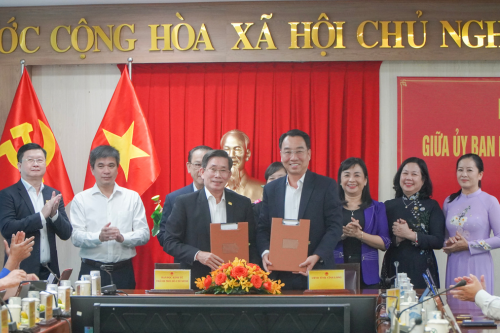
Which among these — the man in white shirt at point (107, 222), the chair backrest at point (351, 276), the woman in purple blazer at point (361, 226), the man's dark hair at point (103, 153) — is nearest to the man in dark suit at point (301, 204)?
the chair backrest at point (351, 276)

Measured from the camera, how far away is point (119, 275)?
388cm

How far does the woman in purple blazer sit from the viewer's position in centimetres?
366

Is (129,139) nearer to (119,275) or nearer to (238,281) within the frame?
(119,275)

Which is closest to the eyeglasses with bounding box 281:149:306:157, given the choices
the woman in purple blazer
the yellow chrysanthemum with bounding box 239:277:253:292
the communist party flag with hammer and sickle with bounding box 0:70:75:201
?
the woman in purple blazer

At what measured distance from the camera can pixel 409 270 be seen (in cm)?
375

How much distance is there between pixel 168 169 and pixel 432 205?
2270mm

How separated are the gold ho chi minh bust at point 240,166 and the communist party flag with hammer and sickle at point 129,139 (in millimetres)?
617

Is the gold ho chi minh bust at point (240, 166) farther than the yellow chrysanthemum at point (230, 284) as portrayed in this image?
Yes

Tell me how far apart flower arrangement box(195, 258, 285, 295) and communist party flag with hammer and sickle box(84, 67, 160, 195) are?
7.00 feet

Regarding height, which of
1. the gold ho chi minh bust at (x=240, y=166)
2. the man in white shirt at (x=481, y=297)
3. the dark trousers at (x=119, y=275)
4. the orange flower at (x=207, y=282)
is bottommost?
the dark trousers at (x=119, y=275)

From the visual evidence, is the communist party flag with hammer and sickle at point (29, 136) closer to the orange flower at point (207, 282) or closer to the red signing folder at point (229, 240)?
the red signing folder at point (229, 240)

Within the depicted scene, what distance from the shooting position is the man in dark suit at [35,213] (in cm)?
382

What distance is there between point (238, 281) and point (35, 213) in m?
1.94

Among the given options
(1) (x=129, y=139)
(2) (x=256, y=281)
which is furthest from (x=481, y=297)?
(1) (x=129, y=139)
